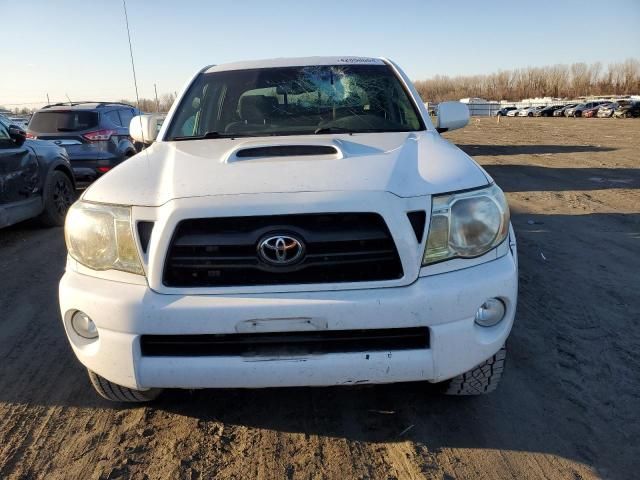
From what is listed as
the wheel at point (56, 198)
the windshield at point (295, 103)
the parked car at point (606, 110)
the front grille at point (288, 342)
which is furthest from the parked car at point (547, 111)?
the front grille at point (288, 342)

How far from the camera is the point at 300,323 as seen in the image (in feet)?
7.02

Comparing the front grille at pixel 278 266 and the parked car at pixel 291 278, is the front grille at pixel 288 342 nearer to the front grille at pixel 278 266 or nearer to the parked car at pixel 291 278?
the parked car at pixel 291 278

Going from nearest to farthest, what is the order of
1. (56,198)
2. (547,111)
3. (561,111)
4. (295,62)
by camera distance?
1. (295,62)
2. (56,198)
3. (561,111)
4. (547,111)

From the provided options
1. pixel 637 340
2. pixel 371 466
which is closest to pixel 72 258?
pixel 371 466

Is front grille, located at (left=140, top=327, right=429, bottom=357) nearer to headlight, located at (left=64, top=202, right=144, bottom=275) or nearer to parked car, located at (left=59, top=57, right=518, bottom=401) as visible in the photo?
parked car, located at (left=59, top=57, right=518, bottom=401)

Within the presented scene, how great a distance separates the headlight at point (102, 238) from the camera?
227 cm

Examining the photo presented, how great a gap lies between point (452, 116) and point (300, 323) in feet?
7.81

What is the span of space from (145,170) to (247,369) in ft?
3.89

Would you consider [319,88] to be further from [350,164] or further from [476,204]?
[476,204]

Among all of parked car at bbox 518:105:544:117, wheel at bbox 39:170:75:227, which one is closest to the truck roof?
wheel at bbox 39:170:75:227

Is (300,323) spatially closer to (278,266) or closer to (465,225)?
(278,266)

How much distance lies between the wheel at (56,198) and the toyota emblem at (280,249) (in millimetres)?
5859

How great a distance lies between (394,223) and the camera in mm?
2172

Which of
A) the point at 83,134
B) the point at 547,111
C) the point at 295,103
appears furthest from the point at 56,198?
the point at 547,111
